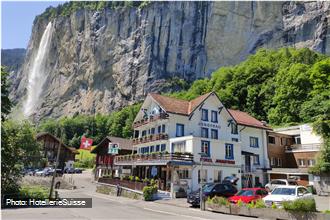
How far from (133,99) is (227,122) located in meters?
72.4

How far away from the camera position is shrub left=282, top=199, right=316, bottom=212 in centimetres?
1736

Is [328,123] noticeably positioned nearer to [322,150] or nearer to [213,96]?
[322,150]

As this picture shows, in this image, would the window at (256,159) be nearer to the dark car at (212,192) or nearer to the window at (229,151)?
the window at (229,151)

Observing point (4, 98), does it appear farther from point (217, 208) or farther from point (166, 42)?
point (166, 42)

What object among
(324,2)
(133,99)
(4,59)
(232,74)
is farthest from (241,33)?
(4,59)

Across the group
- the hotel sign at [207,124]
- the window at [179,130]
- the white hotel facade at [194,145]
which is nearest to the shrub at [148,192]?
the white hotel facade at [194,145]

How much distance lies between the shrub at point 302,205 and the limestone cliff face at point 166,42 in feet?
278

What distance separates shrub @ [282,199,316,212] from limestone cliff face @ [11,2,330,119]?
278 ft

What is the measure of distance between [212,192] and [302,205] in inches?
380

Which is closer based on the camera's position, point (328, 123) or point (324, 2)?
point (328, 123)

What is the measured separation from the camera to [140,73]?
112m

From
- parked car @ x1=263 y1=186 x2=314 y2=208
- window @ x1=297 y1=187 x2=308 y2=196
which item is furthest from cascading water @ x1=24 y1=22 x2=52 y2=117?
window @ x1=297 y1=187 x2=308 y2=196

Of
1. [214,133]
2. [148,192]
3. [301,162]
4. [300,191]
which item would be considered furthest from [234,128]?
[300,191]

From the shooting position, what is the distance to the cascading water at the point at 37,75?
5586 inches
